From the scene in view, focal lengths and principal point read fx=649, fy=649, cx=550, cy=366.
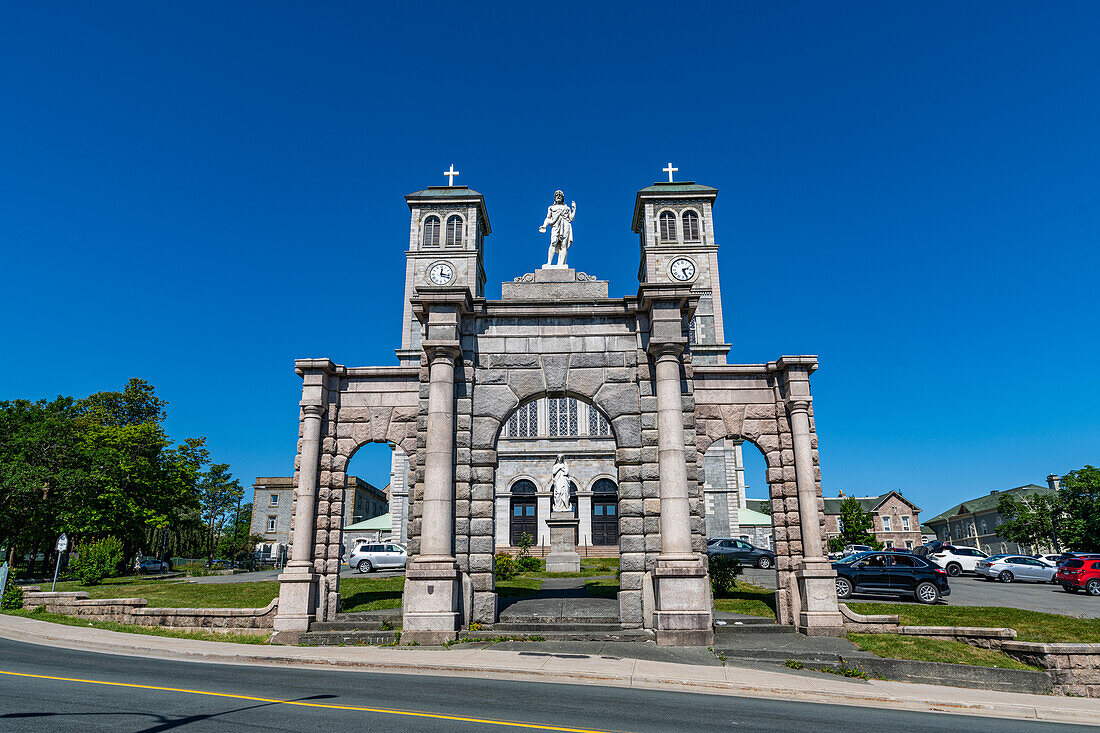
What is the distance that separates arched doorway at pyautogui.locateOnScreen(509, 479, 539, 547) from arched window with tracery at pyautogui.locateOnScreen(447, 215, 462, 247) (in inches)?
1016

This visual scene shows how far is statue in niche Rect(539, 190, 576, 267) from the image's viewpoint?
667 inches

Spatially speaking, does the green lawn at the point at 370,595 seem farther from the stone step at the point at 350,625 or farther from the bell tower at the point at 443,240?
the bell tower at the point at 443,240

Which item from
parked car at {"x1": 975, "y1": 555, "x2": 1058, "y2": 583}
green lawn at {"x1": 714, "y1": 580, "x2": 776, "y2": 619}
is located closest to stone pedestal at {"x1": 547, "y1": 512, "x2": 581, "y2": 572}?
green lawn at {"x1": 714, "y1": 580, "x2": 776, "y2": 619}

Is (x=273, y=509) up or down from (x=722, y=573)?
up

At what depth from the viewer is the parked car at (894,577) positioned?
67.4ft

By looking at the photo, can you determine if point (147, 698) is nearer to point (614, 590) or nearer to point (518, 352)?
point (518, 352)

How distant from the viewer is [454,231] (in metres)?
63.4

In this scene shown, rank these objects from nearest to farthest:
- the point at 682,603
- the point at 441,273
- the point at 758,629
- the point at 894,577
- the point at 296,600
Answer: the point at 682,603 < the point at 296,600 < the point at 758,629 < the point at 894,577 < the point at 441,273

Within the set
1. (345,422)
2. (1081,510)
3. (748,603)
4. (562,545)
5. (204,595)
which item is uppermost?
(345,422)

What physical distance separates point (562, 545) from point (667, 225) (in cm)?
4120

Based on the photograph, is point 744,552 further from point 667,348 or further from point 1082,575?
point 667,348

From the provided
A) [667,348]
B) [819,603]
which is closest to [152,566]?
[667,348]

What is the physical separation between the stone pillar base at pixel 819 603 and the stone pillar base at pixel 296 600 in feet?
36.2

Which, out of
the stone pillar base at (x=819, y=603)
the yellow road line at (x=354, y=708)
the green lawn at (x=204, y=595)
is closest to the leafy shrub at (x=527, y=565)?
the green lawn at (x=204, y=595)
